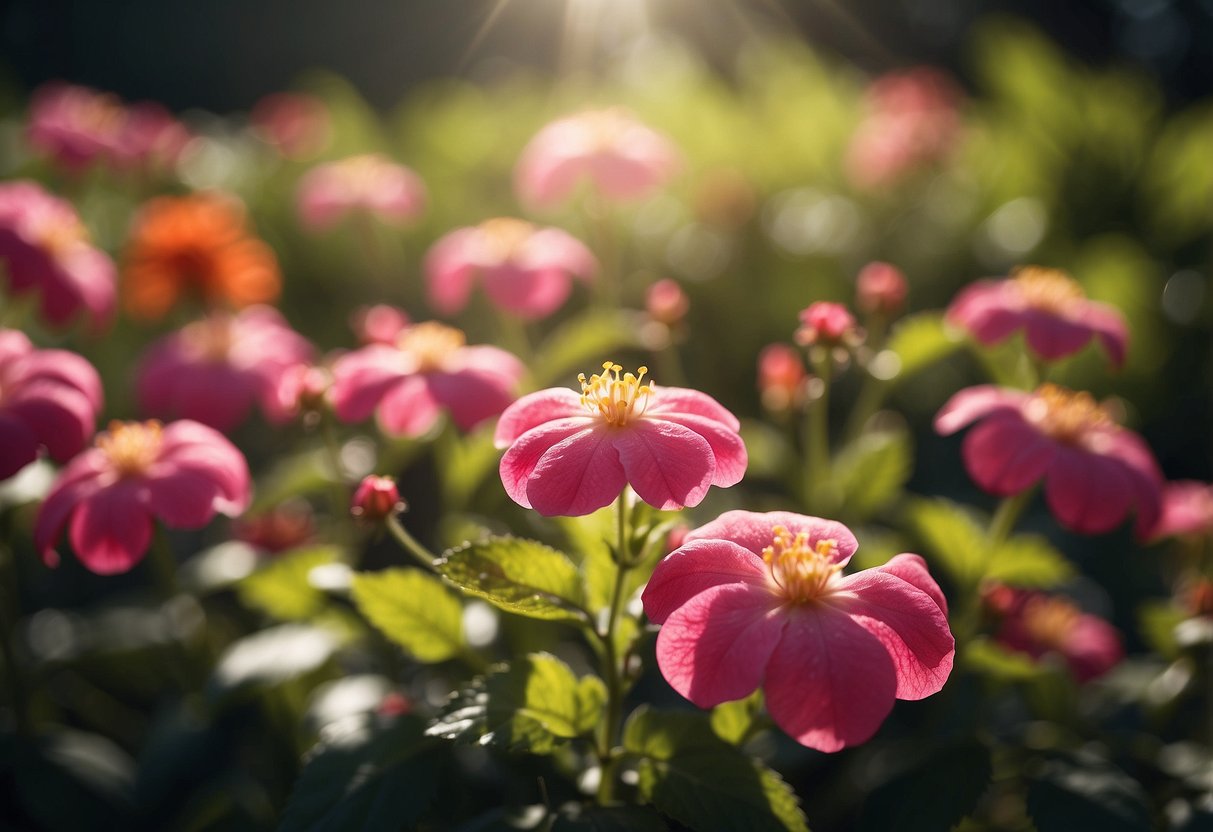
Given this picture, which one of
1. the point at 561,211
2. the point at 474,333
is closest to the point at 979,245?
the point at 561,211

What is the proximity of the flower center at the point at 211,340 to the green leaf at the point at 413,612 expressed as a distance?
599mm

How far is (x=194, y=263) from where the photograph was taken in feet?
5.88

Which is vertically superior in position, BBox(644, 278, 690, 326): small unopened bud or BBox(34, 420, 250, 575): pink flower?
BBox(644, 278, 690, 326): small unopened bud

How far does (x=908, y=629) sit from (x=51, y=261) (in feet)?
4.33

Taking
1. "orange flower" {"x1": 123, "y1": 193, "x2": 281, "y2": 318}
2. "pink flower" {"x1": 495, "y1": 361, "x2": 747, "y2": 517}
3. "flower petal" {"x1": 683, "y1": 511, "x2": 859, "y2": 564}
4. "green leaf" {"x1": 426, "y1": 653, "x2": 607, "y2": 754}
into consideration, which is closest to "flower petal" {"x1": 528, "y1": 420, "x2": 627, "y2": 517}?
"pink flower" {"x1": 495, "y1": 361, "x2": 747, "y2": 517}

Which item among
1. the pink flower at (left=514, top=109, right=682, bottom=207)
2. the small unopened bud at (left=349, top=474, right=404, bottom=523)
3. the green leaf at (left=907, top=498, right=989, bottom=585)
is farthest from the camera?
the pink flower at (left=514, top=109, right=682, bottom=207)

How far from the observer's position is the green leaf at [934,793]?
987mm

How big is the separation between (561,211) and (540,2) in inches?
212

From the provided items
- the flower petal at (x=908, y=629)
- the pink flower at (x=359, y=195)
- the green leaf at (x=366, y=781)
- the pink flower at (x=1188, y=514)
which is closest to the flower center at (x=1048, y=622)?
the pink flower at (x=1188, y=514)

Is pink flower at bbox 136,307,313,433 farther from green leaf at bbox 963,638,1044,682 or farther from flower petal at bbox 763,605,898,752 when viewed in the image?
green leaf at bbox 963,638,1044,682

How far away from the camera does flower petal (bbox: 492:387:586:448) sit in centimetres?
93

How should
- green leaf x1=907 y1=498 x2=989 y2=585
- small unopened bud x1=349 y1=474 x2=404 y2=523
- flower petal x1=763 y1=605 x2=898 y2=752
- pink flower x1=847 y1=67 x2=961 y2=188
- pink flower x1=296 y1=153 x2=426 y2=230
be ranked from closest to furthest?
1. flower petal x1=763 y1=605 x2=898 y2=752
2. small unopened bud x1=349 y1=474 x2=404 y2=523
3. green leaf x1=907 y1=498 x2=989 y2=585
4. pink flower x1=296 y1=153 x2=426 y2=230
5. pink flower x1=847 y1=67 x2=961 y2=188

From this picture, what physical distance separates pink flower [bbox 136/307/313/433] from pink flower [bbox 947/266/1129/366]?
93 cm

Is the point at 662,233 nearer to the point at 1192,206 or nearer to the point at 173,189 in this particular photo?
the point at 173,189
